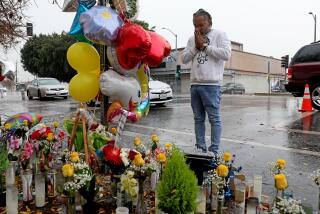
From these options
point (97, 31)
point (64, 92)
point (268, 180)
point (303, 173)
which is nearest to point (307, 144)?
point (303, 173)

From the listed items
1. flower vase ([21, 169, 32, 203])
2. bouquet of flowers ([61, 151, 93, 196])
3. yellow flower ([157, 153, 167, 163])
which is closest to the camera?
bouquet of flowers ([61, 151, 93, 196])

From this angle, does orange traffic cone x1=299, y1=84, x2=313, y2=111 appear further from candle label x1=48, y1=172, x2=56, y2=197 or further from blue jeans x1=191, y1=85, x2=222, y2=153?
candle label x1=48, y1=172, x2=56, y2=197

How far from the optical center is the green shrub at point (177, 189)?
268 centimetres

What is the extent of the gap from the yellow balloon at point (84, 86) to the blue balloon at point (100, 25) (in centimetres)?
44

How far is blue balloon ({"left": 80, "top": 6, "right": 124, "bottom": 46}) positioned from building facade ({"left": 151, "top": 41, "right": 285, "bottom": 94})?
46393mm

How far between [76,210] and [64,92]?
835 inches

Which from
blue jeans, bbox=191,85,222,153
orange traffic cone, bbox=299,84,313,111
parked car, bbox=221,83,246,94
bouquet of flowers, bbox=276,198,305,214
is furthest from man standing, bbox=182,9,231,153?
parked car, bbox=221,83,246,94

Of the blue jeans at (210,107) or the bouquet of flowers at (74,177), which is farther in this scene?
the blue jeans at (210,107)

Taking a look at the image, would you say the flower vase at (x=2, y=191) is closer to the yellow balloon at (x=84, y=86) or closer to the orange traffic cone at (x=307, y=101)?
the yellow balloon at (x=84, y=86)

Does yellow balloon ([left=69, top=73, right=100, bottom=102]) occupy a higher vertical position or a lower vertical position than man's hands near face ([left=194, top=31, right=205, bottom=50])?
lower

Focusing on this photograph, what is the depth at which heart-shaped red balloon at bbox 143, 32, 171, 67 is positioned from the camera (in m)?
4.12

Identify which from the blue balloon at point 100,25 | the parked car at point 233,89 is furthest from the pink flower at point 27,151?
the parked car at point 233,89

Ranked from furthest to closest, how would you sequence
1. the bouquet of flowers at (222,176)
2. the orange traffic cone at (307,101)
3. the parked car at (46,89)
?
the parked car at (46,89) → the orange traffic cone at (307,101) → the bouquet of flowers at (222,176)

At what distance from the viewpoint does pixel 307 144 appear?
249 inches
